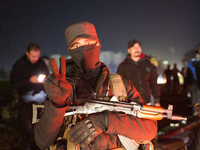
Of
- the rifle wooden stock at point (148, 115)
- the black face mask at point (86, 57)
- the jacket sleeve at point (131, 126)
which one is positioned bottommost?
the jacket sleeve at point (131, 126)

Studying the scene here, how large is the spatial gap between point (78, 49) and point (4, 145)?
3.99m

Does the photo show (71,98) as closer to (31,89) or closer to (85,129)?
(85,129)

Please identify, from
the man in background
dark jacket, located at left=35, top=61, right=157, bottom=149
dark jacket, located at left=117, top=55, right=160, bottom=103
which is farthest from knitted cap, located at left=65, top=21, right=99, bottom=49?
dark jacket, located at left=117, top=55, right=160, bottom=103

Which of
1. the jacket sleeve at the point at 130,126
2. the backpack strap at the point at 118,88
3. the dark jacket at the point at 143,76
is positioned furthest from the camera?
the dark jacket at the point at 143,76

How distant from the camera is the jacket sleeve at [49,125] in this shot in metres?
1.39

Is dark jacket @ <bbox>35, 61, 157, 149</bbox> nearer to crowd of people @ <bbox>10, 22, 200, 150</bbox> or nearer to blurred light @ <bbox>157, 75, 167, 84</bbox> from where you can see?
crowd of people @ <bbox>10, 22, 200, 150</bbox>

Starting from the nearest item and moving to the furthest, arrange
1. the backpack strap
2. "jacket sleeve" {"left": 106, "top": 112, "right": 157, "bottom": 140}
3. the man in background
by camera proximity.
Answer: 1. "jacket sleeve" {"left": 106, "top": 112, "right": 157, "bottom": 140}
2. the backpack strap
3. the man in background

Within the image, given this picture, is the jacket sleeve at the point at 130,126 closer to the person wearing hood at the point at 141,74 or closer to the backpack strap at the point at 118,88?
the backpack strap at the point at 118,88

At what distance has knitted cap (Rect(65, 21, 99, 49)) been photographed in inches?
70.9

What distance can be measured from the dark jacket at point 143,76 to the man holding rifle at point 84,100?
1951 mm

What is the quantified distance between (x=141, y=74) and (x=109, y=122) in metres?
2.52

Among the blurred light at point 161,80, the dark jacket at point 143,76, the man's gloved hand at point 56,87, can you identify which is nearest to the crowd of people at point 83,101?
the man's gloved hand at point 56,87

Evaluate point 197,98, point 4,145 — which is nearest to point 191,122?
point 197,98

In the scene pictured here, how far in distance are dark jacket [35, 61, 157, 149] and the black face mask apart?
2.4 inches
